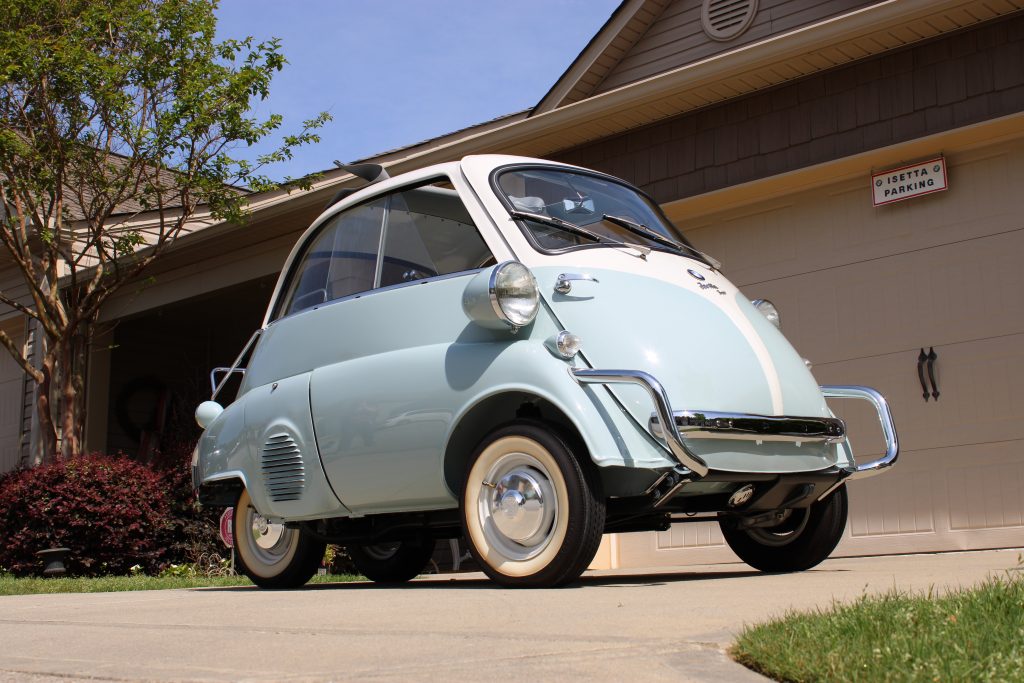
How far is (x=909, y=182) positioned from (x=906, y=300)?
906 millimetres

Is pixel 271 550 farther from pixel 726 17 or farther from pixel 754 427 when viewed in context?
pixel 726 17

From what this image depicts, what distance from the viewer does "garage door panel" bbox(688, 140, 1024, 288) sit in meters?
8.48

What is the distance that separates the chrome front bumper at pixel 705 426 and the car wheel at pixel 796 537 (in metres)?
0.45

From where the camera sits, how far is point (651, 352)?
4.72 metres

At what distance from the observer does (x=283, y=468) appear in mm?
5801

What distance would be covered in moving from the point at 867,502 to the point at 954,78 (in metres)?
3.23

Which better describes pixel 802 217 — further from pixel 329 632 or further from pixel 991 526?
pixel 329 632

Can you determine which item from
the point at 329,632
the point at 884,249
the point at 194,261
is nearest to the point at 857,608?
the point at 329,632

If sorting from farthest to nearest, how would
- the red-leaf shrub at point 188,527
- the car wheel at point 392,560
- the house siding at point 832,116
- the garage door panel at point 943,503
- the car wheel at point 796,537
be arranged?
the red-leaf shrub at point 188,527
the house siding at point 832,116
the garage door panel at point 943,503
the car wheel at point 392,560
the car wheel at point 796,537

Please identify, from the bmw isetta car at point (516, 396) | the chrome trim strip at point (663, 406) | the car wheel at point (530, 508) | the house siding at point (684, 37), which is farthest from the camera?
the house siding at point (684, 37)

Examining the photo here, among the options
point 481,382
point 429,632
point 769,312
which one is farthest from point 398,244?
point 429,632

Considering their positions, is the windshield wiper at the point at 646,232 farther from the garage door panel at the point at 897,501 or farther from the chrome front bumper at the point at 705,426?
the garage door panel at the point at 897,501

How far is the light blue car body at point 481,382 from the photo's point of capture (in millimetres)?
4672

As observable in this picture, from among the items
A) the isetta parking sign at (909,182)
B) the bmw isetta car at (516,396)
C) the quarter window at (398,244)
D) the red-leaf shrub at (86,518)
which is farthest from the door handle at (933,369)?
the red-leaf shrub at (86,518)
